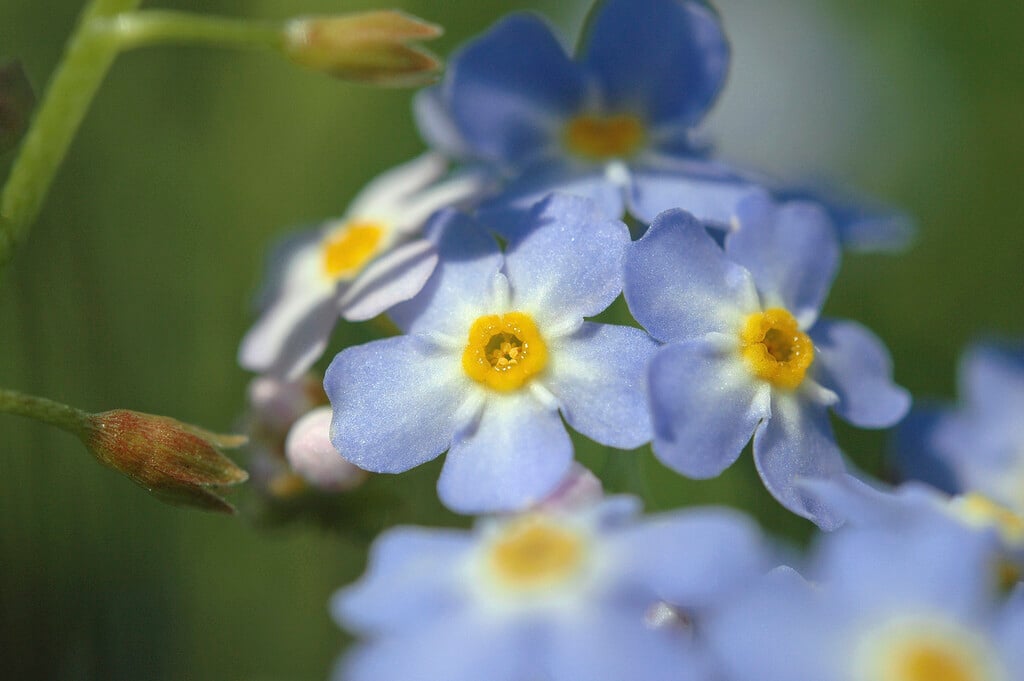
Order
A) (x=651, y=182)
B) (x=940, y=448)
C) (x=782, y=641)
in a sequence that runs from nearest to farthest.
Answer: (x=782, y=641)
(x=651, y=182)
(x=940, y=448)

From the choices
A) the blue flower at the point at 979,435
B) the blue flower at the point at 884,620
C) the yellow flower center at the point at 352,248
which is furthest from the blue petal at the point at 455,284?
the blue flower at the point at 979,435

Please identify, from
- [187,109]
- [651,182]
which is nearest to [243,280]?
[187,109]

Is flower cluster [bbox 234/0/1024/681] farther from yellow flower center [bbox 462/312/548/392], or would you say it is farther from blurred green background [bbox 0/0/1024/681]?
blurred green background [bbox 0/0/1024/681]

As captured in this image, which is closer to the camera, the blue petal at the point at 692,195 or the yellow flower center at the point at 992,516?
the yellow flower center at the point at 992,516

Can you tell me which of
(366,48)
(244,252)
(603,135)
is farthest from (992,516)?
(244,252)

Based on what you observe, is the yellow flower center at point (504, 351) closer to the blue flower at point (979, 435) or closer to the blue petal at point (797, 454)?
the blue petal at point (797, 454)

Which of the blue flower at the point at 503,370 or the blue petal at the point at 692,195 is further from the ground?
the blue petal at the point at 692,195

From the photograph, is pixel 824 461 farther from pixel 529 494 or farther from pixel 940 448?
pixel 940 448
